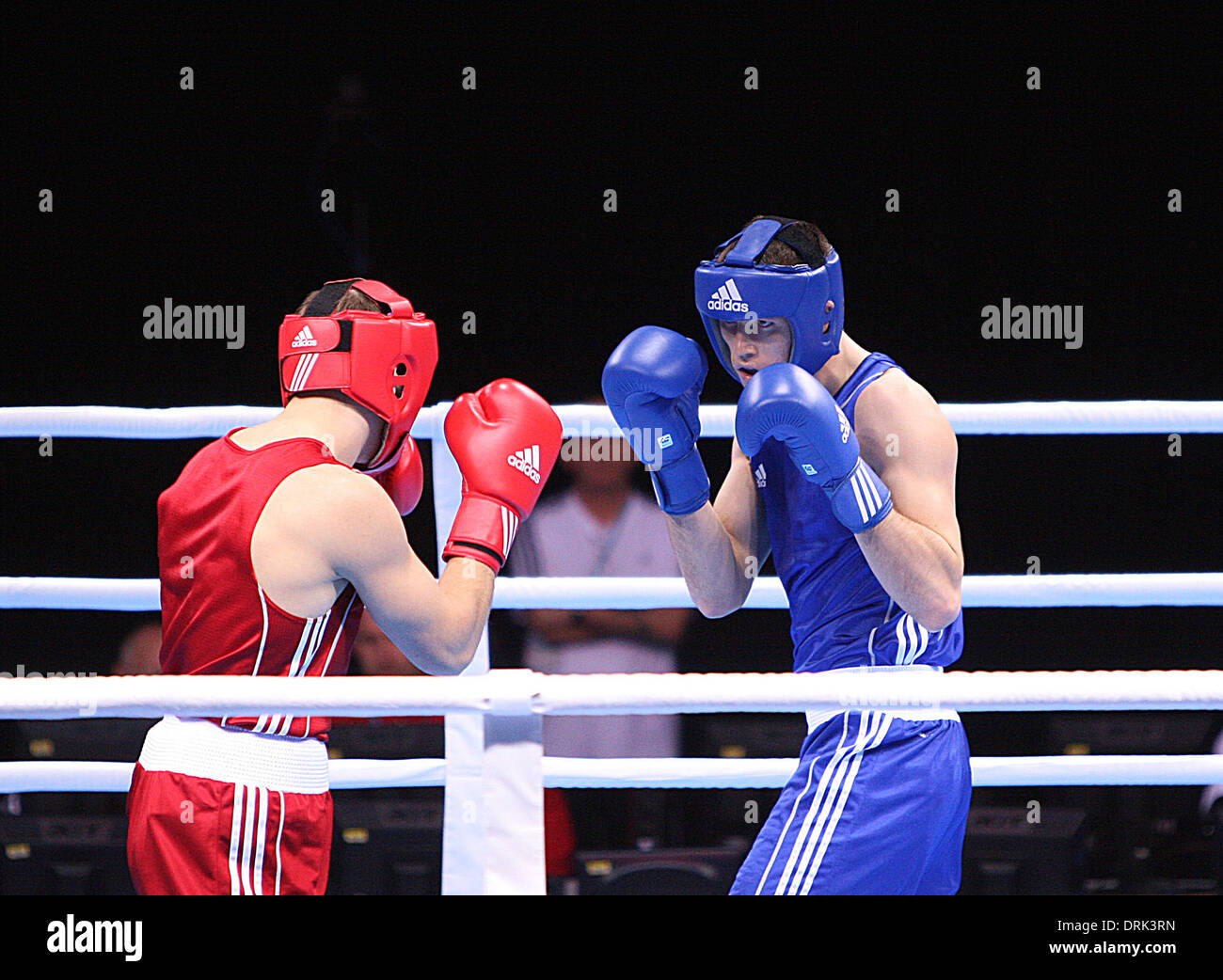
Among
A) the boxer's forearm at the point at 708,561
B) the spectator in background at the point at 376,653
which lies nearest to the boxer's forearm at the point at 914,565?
the boxer's forearm at the point at 708,561

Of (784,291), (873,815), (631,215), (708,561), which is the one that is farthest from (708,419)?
(631,215)

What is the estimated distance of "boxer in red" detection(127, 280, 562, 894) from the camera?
5.39 ft

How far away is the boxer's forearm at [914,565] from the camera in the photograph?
1.70 m

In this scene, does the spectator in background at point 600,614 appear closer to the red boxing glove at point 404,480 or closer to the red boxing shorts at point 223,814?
the red boxing glove at point 404,480

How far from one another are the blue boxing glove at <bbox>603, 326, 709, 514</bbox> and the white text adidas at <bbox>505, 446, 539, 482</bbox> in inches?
4.9

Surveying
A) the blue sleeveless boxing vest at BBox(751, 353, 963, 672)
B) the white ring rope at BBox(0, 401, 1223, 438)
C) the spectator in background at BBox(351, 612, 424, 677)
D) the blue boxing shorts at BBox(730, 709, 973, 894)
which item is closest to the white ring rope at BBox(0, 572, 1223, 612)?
the white ring rope at BBox(0, 401, 1223, 438)

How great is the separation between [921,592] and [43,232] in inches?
139

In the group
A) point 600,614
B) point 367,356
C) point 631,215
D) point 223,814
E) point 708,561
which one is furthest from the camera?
point 631,215

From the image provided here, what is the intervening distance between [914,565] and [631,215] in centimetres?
283

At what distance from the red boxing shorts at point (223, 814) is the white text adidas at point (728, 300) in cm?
77

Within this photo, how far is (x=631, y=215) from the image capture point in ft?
14.3

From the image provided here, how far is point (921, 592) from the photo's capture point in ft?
5.65
